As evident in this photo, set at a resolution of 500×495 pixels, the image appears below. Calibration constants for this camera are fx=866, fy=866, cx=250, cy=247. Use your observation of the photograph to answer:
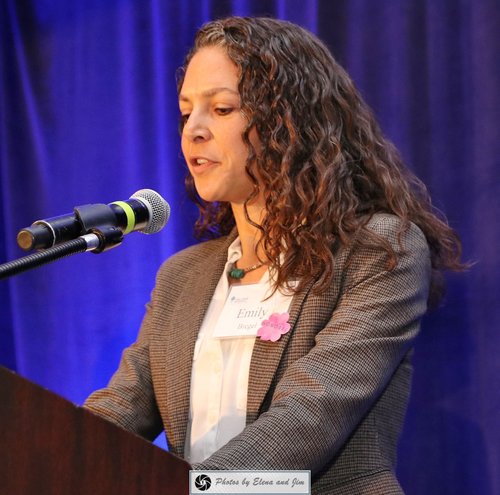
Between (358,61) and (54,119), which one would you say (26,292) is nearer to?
(54,119)

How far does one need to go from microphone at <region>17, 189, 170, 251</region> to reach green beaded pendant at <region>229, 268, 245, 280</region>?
61 cm

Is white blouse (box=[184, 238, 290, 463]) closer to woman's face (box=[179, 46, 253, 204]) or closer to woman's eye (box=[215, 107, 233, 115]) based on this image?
woman's face (box=[179, 46, 253, 204])

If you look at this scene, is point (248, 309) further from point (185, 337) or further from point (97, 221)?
point (97, 221)

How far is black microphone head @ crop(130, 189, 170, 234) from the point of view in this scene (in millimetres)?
1502

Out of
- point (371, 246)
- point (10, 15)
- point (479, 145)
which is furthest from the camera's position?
point (10, 15)

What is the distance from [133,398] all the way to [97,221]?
0.88 metres

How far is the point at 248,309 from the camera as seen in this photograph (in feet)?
6.64

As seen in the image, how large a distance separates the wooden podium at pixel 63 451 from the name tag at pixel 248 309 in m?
0.92

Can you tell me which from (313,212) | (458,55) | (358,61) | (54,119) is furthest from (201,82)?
(54,119)

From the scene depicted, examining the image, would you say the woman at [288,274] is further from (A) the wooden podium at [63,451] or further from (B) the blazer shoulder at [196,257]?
(A) the wooden podium at [63,451]

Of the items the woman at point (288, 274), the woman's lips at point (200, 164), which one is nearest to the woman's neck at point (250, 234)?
the woman at point (288, 274)

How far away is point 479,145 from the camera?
2.26 meters

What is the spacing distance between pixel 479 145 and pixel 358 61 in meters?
0.43

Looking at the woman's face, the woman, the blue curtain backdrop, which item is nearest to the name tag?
the woman
